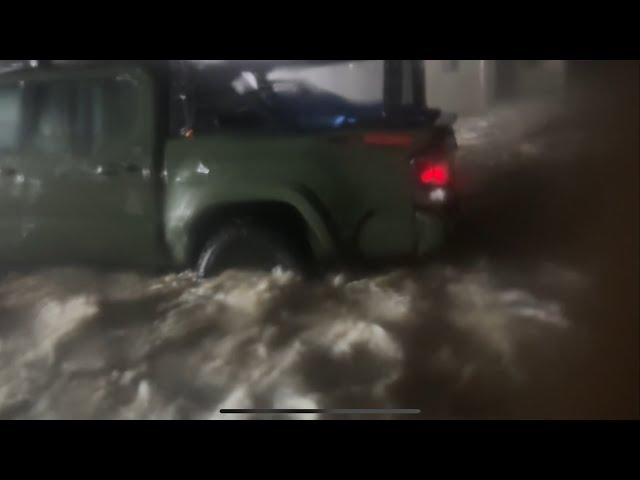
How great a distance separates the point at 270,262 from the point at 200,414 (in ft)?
1.28

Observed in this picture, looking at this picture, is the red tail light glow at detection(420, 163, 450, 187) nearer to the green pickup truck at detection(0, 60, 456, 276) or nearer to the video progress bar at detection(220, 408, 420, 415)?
the green pickup truck at detection(0, 60, 456, 276)

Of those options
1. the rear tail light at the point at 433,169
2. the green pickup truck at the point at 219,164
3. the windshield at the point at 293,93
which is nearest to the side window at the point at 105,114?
the green pickup truck at the point at 219,164

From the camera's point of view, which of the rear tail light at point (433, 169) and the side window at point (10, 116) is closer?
the rear tail light at point (433, 169)

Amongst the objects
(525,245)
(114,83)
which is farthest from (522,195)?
(114,83)

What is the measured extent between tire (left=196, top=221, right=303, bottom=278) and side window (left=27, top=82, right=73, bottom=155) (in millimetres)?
438

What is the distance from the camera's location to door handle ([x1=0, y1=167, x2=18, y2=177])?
5.79 feet

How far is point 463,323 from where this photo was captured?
166cm

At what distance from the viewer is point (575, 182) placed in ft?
5.49

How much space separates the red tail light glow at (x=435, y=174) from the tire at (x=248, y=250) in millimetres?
339

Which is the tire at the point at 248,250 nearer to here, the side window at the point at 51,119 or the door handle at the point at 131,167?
the door handle at the point at 131,167

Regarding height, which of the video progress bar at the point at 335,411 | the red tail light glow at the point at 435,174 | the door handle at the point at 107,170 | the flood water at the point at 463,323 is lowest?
the video progress bar at the point at 335,411

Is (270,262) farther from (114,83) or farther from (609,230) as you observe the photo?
(609,230)

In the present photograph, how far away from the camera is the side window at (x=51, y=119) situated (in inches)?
68.7

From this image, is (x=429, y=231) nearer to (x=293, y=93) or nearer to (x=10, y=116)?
(x=293, y=93)
